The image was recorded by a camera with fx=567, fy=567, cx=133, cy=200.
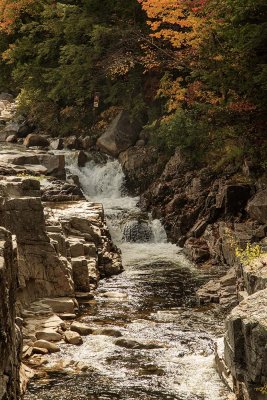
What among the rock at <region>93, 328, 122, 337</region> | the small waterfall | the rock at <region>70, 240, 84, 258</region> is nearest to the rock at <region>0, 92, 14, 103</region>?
the small waterfall

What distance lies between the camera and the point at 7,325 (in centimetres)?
777

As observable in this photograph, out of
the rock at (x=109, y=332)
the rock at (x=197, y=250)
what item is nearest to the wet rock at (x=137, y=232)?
the rock at (x=197, y=250)

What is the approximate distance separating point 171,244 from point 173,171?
4156mm

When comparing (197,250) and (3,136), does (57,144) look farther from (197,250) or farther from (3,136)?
(197,250)

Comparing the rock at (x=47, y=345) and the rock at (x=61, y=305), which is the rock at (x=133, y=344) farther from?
the rock at (x=61, y=305)

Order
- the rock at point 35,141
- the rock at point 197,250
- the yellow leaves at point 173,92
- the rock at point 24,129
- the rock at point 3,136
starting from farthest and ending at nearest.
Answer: the rock at point 24,129 → the rock at point 3,136 → the rock at point 35,141 → the yellow leaves at point 173,92 → the rock at point 197,250

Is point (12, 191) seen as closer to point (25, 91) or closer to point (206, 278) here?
point (206, 278)

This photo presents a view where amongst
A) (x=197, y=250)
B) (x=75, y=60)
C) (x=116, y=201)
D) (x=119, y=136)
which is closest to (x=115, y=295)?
(x=197, y=250)

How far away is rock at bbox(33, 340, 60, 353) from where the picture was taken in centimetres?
1228

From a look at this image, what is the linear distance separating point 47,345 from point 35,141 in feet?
65.2

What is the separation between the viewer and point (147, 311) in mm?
15156

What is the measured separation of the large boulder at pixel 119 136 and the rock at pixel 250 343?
66.9 ft

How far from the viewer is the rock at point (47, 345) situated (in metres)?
12.3

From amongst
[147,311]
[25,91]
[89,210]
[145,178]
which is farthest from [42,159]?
[147,311]
